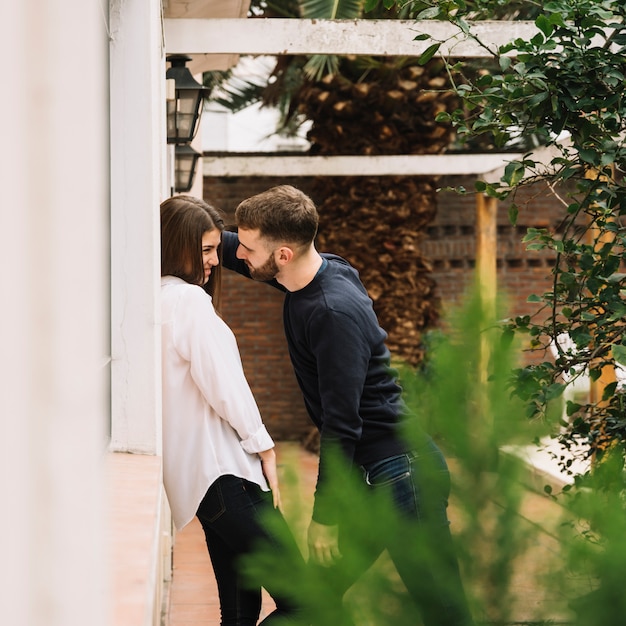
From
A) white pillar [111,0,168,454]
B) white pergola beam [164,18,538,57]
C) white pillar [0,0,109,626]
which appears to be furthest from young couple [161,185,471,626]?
white pergola beam [164,18,538,57]

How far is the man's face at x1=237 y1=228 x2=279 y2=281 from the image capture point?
104 inches

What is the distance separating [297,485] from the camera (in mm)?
868

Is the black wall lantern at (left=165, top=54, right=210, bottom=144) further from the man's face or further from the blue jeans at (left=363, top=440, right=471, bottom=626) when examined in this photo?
the blue jeans at (left=363, top=440, right=471, bottom=626)

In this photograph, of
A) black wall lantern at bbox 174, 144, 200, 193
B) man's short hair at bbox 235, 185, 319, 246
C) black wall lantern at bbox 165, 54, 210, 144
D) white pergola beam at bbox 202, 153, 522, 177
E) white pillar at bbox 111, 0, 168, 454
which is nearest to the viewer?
white pillar at bbox 111, 0, 168, 454

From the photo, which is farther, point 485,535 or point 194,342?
point 194,342

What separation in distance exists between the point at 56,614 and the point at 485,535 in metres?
0.42

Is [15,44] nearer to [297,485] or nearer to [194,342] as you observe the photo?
[297,485]

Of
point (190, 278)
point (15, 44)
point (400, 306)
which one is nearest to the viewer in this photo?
point (15, 44)

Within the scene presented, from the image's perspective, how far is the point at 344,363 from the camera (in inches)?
94.6

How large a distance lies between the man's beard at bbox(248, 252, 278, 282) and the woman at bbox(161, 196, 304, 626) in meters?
0.15

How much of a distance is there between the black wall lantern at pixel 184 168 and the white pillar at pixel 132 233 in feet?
11.9

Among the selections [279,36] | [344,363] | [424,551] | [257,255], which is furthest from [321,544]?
[279,36]

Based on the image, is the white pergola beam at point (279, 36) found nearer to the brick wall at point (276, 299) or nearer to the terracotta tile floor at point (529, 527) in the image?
the terracotta tile floor at point (529, 527)

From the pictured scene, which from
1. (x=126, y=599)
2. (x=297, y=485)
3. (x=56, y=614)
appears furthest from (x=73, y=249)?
(x=126, y=599)
